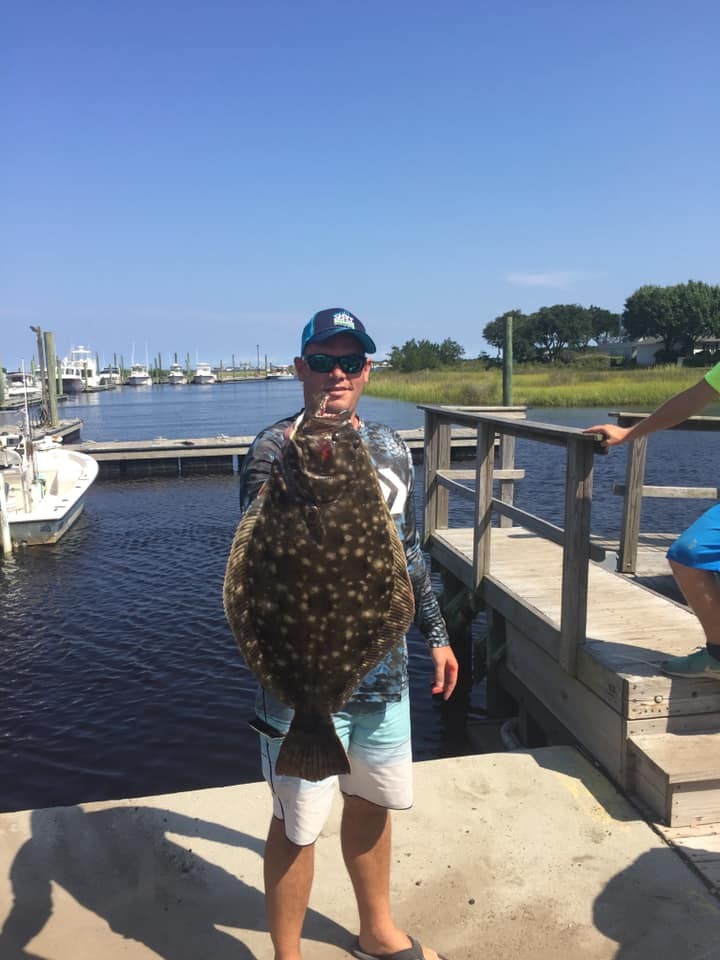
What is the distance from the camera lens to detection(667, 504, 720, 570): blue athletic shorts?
10.9 ft

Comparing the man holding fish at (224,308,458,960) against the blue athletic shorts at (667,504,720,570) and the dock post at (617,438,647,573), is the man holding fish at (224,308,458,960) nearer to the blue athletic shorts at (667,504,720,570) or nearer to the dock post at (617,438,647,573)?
the blue athletic shorts at (667,504,720,570)

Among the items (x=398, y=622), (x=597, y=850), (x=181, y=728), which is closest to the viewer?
(x=398, y=622)

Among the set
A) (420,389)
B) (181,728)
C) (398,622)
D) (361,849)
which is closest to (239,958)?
(361,849)

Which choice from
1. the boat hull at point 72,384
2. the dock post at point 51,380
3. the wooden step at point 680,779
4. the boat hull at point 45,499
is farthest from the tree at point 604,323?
the wooden step at point 680,779

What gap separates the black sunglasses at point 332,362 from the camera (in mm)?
2334

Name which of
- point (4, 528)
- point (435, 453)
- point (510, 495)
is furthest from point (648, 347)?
point (435, 453)

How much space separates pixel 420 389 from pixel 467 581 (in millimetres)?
48673

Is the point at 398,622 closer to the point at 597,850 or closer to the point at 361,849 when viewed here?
the point at 361,849

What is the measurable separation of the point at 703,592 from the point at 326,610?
91.7 inches

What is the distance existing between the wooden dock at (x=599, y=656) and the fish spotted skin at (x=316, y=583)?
210 cm

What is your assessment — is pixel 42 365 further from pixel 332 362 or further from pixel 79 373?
pixel 79 373

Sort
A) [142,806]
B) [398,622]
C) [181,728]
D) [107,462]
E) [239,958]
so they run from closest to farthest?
[398,622] < [239,958] < [142,806] < [181,728] < [107,462]

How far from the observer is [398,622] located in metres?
2.04

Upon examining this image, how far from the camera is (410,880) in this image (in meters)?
3.04
